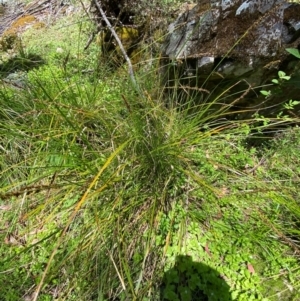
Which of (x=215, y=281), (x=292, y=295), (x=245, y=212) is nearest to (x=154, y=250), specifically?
(x=215, y=281)

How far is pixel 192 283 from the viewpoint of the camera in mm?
1637

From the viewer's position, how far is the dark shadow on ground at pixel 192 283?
1600 mm

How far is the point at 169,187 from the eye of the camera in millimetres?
1906

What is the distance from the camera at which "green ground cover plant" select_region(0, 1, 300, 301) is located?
1.62 meters

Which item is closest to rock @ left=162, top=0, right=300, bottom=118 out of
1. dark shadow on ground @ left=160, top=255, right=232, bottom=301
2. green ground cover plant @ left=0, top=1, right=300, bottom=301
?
green ground cover plant @ left=0, top=1, right=300, bottom=301

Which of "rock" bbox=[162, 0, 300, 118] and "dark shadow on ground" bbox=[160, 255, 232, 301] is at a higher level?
"rock" bbox=[162, 0, 300, 118]

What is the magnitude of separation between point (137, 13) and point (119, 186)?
8.59 ft

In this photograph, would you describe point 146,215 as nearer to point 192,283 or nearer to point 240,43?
point 192,283

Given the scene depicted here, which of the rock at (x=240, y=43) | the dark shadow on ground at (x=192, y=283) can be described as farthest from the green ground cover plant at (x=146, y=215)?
the rock at (x=240, y=43)

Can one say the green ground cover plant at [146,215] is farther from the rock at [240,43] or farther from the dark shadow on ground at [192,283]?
the rock at [240,43]

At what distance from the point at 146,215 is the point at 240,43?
1329mm

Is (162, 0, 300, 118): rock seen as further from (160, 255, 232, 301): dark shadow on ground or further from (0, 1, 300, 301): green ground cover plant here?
(160, 255, 232, 301): dark shadow on ground

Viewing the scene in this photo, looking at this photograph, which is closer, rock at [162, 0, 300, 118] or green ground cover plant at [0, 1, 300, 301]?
green ground cover plant at [0, 1, 300, 301]

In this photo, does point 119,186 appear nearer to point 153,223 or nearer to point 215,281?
point 153,223
